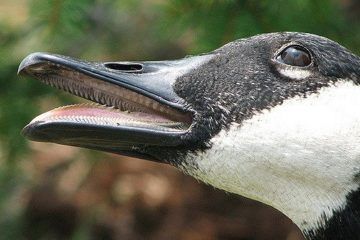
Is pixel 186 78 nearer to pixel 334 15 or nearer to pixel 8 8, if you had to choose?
pixel 334 15

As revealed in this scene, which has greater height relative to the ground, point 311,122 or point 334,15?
point 334,15

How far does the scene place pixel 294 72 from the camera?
7.39ft

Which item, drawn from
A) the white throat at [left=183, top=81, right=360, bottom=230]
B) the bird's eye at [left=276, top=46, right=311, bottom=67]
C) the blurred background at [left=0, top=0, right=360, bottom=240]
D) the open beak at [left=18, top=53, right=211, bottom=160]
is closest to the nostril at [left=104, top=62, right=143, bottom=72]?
the open beak at [left=18, top=53, right=211, bottom=160]

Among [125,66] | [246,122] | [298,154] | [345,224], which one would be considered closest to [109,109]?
[125,66]

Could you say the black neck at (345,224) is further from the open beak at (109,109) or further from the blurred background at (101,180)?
the blurred background at (101,180)

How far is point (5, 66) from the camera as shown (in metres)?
3.63

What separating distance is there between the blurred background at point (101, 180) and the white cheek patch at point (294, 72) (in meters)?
1.10

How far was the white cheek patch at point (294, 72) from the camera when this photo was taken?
2.24 meters

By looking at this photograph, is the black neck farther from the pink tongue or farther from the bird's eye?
the pink tongue

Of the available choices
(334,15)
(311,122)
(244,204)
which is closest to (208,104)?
(311,122)

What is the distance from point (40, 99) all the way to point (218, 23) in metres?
1.12

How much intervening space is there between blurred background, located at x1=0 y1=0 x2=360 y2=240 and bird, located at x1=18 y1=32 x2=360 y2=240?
1.09 m

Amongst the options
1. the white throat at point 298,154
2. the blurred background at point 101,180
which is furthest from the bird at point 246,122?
the blurred background at point 101,180

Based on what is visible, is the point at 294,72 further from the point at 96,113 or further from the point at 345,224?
the point at 96,113
